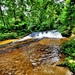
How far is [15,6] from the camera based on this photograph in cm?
3156

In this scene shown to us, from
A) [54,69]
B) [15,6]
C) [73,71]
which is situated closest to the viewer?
[73,71]

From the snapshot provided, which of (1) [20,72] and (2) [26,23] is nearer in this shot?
(1) [20,72]

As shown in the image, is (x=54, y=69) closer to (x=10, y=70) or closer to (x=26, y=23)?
(x=10, y=70)

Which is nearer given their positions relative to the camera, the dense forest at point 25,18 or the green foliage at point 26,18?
the dense forest at point 25,18

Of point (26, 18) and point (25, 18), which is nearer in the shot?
point (25, 18)

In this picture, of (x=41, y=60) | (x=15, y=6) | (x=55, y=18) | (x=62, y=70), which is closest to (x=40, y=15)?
(x=55, y=18)

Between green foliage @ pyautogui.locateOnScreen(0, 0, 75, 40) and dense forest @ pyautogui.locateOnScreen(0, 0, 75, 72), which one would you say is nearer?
dense forest @ pyautogui.locateOnScreen(0, 0, 75, 72)

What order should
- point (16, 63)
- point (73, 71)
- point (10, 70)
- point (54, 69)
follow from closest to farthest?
point (73, 71)
point (54, 69)
point (10, 70)
point (16, 63)

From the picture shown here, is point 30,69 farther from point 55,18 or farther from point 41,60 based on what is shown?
point 55,18

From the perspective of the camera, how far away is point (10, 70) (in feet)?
27.8

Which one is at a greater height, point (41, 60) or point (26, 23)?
point (41, 60)

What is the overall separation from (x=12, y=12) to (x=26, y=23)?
168 inches

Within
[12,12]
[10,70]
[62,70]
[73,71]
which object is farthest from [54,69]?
[12,12]

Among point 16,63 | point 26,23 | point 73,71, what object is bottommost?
point 26,23
